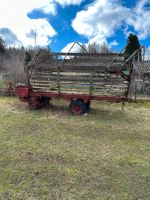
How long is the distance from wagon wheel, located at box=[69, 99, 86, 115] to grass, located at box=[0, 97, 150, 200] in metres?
0.52

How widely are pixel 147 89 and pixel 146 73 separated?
201 centimetres

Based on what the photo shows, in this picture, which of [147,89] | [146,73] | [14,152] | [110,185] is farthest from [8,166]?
[146,73]

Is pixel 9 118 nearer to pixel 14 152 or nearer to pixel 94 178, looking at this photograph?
pixel 14 152

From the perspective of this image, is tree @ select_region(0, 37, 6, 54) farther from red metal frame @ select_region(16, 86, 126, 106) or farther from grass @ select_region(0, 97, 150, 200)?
grass @ select_region(0, 97, 150, 200)

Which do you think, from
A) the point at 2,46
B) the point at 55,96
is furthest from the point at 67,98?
the point at 2,46

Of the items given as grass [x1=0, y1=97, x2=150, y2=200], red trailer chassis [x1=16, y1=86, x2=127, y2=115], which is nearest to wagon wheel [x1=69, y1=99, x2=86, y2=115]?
red trailer chassis [x1=16, y1=86, x2=127, y2=115]

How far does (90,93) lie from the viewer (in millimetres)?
9375

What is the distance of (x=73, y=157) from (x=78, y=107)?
4490 mm

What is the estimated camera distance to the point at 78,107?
9414 millimetres

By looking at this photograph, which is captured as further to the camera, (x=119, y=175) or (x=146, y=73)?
(x=146, y=73)

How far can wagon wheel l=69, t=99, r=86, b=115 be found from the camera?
9.36m

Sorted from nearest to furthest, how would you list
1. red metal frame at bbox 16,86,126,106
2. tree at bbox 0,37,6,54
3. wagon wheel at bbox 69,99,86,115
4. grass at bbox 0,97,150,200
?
1. grass at bbox 0,97,150,200
2. red metal frame at bbox 16,86,126,106
3. wagon wheel at bbox 69,99,86,115
4. tree at bbox 0,37,6,54

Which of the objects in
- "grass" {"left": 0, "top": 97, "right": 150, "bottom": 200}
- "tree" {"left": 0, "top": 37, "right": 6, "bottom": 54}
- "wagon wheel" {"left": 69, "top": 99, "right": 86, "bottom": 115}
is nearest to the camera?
"grass" {"left": 0, "top": 97, "right": 150, "bottom": 200}

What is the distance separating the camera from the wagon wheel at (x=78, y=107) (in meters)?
9.36
